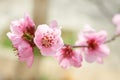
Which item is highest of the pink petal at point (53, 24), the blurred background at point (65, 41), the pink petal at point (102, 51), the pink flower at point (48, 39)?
the blurred background at point (65, 41)

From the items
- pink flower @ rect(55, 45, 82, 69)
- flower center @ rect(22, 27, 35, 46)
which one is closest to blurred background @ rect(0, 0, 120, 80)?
pink flower @ rect(55, 45, 82, 69)

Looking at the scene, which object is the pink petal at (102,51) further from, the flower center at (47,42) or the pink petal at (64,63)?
the flower center at (47,42)

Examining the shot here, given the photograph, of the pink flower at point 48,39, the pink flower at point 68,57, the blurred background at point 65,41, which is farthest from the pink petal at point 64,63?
the blurred background at point 65,41

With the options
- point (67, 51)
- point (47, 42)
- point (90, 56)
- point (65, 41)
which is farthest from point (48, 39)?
point (65, 41)

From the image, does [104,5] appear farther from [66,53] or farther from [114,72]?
[114,72]

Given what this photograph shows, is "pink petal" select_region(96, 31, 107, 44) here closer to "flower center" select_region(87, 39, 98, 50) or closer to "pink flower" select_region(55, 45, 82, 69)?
"flower center" select_region(87, 39, 98, 50)

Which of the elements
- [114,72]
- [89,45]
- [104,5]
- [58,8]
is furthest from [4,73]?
[89,45]

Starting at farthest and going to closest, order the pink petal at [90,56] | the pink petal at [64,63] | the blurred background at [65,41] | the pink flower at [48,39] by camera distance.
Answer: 1. the blurred background at [65,41]
2. the pink petal at [90,56]
3. the pink petal at [64,63]
4. the pink flower at [48,39]
